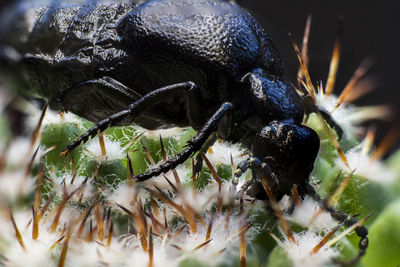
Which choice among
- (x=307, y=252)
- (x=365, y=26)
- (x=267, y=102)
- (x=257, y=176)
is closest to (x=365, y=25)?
(x=365, y=26)

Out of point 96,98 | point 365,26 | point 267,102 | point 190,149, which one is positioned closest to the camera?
point 190,149

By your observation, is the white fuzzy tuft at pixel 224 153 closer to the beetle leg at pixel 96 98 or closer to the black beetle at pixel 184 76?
the black beetle at pixel 184 76

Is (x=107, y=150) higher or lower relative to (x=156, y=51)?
lower

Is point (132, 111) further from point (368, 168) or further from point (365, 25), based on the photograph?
point (365, 25)

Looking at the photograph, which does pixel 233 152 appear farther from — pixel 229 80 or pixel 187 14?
pixel 187 14

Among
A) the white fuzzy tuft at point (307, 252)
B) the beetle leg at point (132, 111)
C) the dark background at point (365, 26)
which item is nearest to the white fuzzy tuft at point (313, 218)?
the white fuzzy tuft at point (307, 252)

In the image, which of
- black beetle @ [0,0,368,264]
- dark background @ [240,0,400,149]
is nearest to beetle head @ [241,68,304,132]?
black beetle @ [0,0,368,264]

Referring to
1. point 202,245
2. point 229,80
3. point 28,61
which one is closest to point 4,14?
point 28,61
